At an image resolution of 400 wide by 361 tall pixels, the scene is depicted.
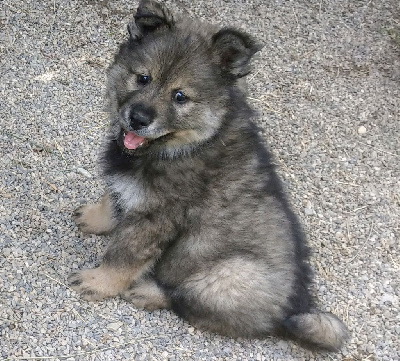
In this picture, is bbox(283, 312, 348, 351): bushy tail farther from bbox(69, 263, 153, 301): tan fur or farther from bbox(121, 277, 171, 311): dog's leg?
bbox(69, 263, 153, 301): tan fur

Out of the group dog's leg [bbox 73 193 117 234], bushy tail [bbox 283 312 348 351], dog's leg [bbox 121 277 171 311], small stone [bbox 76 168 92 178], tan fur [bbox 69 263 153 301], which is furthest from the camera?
small stone [bbox 76 168 92 178]

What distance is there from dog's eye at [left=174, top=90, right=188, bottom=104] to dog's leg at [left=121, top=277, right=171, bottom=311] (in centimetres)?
137

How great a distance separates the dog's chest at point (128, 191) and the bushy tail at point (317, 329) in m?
1.26

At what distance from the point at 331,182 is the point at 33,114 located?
2.78 m

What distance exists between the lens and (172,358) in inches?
158

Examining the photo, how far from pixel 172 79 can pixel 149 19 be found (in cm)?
46

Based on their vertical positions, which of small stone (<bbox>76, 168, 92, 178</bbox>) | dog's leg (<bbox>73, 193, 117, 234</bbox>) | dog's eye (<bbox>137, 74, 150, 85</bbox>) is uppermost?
dog's eye (<bbox>137, 74, 150, 85</bbox>)

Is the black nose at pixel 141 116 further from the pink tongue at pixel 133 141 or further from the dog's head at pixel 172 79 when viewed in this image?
the pink tongue at pixel 133 141

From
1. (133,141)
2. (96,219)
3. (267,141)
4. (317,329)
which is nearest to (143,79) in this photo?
(133,141)

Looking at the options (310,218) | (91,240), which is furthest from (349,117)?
(91,240)

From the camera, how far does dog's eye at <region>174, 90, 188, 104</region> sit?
A: 12.1ft

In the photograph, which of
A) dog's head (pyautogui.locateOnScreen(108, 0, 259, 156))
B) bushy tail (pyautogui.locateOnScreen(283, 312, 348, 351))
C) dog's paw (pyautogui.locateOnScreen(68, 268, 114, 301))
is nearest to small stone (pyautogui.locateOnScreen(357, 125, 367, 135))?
bushy tail (pyautogui.locateOnScreen(283, 312, 348, 351))

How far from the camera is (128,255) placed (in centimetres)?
397

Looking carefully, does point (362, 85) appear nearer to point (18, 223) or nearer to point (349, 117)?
point (349, 117)
